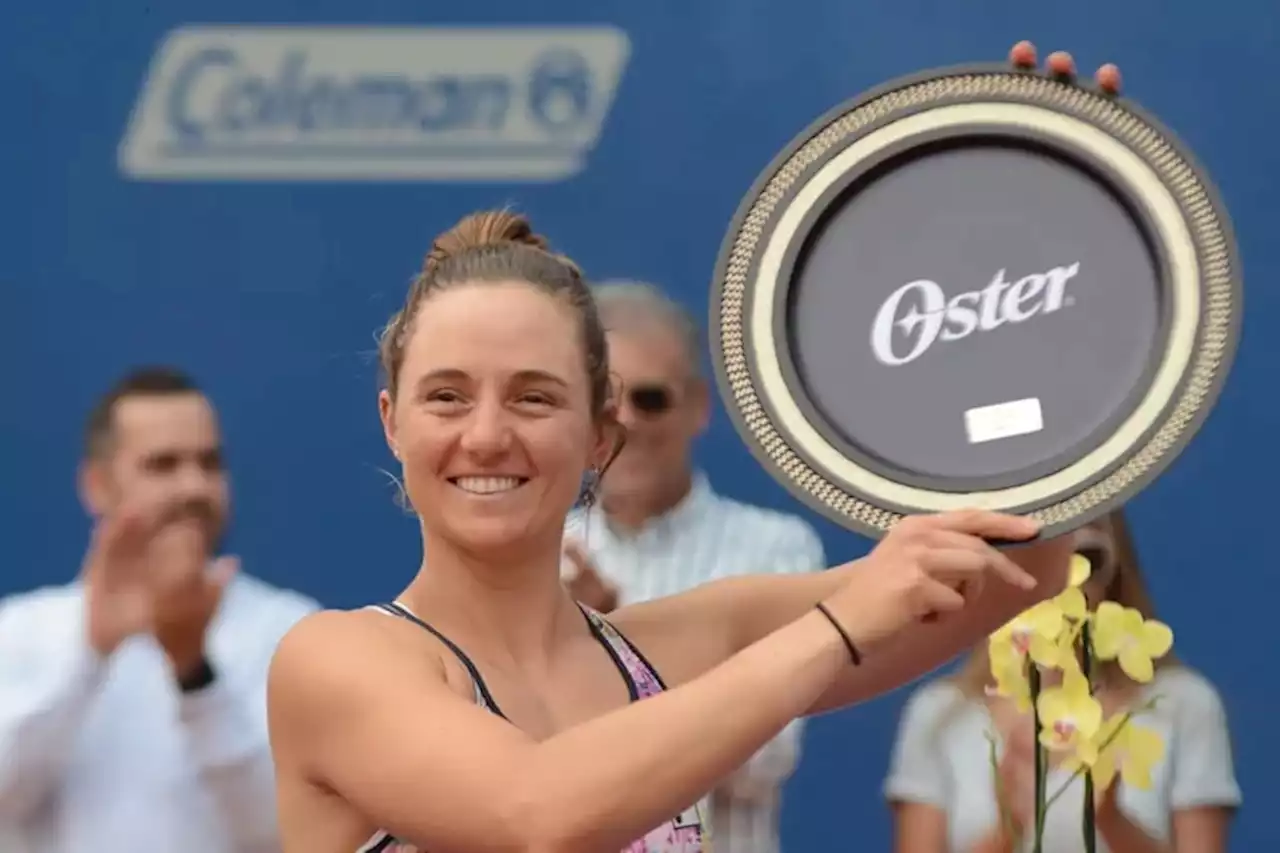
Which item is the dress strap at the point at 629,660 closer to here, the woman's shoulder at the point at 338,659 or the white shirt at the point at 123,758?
the woman's shoulder at the point at 338,659

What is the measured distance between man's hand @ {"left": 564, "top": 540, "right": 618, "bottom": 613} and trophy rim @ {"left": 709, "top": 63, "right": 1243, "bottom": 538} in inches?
39.4

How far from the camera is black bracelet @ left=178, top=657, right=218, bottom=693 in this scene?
6.95 ft

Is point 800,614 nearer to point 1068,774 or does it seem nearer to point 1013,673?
point 1013,673

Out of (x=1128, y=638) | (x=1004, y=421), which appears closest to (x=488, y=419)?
(x=1004, y=421)

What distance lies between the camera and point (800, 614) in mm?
1401

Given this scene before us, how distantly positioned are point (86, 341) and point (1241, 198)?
4.86ft

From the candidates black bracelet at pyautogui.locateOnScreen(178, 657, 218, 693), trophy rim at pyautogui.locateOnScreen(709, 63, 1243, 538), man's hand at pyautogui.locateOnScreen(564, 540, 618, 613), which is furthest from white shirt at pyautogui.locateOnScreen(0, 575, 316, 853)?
trophy rim at pyautogui.locateOnScreen(709, 63, 1243, 538)

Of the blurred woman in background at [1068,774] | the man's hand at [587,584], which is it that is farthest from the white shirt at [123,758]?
the blurred woman in background at [1068,774]

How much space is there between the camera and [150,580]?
7.21 ft

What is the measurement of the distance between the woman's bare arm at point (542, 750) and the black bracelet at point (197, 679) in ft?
3.45

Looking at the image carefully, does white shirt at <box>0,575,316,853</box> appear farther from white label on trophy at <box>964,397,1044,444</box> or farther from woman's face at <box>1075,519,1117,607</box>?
white label on trophy at <box>964,397,1044,444</box>

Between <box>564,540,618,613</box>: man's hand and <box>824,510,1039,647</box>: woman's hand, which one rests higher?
<box>824,510,1039,647</box>: woman's hand

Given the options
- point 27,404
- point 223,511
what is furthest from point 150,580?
point 27,404

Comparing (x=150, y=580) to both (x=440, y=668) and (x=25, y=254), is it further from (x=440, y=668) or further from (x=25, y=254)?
(x=440, y=668)
